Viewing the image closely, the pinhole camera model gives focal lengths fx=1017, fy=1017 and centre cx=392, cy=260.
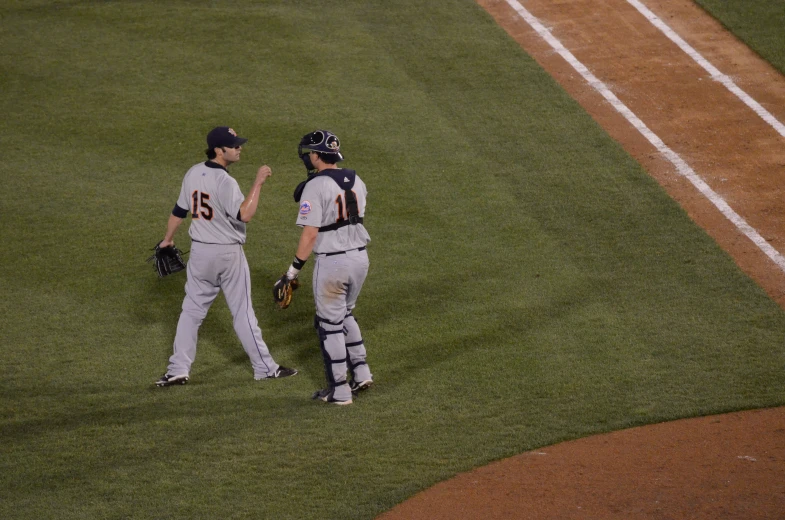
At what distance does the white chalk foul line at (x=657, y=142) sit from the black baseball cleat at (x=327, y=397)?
423 centimetres

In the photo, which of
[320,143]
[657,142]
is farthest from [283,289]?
[657,142]

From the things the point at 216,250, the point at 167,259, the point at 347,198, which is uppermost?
the point at 347,198

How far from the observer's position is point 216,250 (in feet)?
23.4

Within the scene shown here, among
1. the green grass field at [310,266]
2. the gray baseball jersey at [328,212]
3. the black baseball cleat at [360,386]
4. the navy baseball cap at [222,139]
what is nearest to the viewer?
the green grass field at [310,266]

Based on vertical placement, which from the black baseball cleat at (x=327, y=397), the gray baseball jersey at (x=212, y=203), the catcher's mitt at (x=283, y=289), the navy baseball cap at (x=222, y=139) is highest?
the navy baseball cap at (x=222, y=139)

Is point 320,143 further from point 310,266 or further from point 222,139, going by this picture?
point 310,266

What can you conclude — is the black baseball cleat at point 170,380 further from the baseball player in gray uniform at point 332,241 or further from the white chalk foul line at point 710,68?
the white chalk foul line at point 710,68

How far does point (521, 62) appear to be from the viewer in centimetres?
1269

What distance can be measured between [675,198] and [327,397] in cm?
→ 463

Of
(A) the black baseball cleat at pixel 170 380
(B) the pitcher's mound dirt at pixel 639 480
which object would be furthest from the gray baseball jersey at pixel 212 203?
(B) the pitcher's mound dirt at pixel 639 480

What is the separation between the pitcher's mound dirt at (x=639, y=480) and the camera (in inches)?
229

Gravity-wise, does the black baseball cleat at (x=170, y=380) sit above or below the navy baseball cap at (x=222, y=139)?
below

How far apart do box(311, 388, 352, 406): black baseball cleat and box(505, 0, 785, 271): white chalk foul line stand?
423 cm

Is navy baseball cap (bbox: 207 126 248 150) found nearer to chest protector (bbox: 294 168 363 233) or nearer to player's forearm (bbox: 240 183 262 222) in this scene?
player's forearm (bbox: 240 183 262 222)
